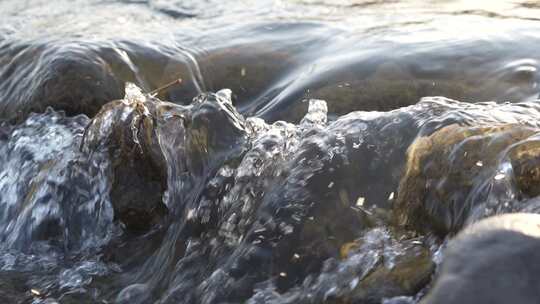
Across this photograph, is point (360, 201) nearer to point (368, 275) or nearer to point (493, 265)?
point (368, 275)

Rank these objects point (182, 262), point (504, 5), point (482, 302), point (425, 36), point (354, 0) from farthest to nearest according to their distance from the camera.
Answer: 1. point (354, 0)
2. point (504, 5)
3. point (425, 36)
4. point (182, 262)
5. point (482, 302)

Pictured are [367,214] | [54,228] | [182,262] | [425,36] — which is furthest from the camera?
[425,36]

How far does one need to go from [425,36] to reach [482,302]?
3.57m

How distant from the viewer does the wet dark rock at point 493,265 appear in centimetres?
173

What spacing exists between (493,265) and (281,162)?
181 centimetres

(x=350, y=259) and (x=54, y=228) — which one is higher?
(x=350, y=259)

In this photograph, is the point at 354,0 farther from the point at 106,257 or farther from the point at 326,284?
the point at 326,284

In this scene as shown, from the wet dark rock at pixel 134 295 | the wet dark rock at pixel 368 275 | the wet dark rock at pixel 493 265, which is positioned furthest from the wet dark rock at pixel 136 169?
the wet dark rock at pixel 493 265

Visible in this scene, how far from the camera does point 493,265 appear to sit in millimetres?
1771

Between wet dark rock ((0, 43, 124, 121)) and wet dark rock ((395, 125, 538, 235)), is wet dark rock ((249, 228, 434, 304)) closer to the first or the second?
wet dark rock ((395, 125, 538, 235))

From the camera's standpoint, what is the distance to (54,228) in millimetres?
3906

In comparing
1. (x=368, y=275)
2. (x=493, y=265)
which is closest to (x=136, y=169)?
(x=368, y=275)

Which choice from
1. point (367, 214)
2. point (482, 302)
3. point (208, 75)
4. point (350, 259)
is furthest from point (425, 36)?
point (482, 302)

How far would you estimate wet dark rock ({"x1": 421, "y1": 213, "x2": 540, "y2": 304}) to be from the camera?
1729 millimetres
